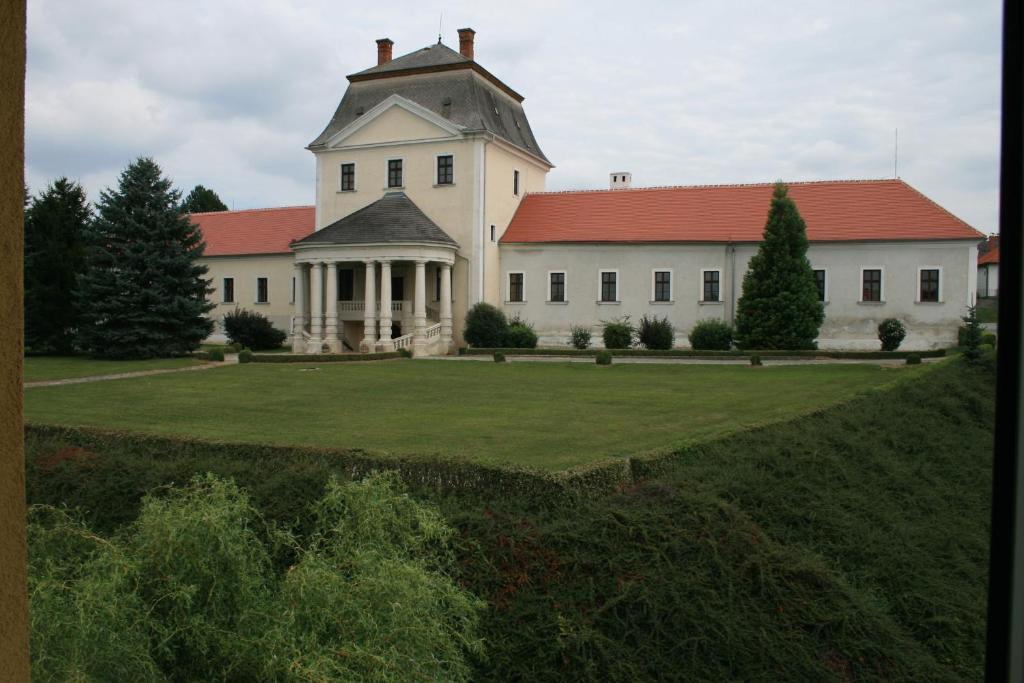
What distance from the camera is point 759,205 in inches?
1367

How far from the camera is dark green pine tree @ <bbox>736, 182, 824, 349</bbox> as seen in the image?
28500 millimetres

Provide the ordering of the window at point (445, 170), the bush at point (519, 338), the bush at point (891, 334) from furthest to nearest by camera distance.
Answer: the window at point (445, 170) < the bush at point (519, 338) < the bush at point (891, 334)

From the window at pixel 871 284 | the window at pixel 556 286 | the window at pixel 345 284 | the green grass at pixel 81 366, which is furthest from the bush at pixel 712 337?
the green grass at pixel 81 366

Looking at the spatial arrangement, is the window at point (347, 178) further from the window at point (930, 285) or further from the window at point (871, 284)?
the window at point (930, 285)

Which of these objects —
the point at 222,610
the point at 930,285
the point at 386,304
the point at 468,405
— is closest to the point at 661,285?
the point at 930,285

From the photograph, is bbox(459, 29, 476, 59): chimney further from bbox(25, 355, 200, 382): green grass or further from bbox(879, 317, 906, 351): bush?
bbox(879, 317, 906, 351): bush

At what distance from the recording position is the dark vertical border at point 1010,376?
1456mm

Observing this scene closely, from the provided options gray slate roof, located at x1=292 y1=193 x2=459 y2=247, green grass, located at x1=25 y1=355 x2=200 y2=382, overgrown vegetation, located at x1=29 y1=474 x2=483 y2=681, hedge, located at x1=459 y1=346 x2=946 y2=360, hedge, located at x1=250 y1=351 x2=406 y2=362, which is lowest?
overgrown vegetation, located at x1=29 y1=474 x2=483 y2=681

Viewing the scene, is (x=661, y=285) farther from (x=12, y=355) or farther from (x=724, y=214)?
(x=12, y=355)

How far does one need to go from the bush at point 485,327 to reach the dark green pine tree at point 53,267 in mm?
13894

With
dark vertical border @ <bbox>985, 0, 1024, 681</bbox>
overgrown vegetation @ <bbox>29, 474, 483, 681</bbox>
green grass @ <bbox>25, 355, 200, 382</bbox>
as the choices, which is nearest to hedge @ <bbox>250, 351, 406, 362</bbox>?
green grass @ <bbox>25, 355, 200, 382</bbox>

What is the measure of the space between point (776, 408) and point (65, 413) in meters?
11.4

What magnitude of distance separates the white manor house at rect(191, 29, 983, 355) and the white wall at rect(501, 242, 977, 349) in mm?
54

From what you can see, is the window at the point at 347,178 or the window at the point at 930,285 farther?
the window at the point at 347,178
